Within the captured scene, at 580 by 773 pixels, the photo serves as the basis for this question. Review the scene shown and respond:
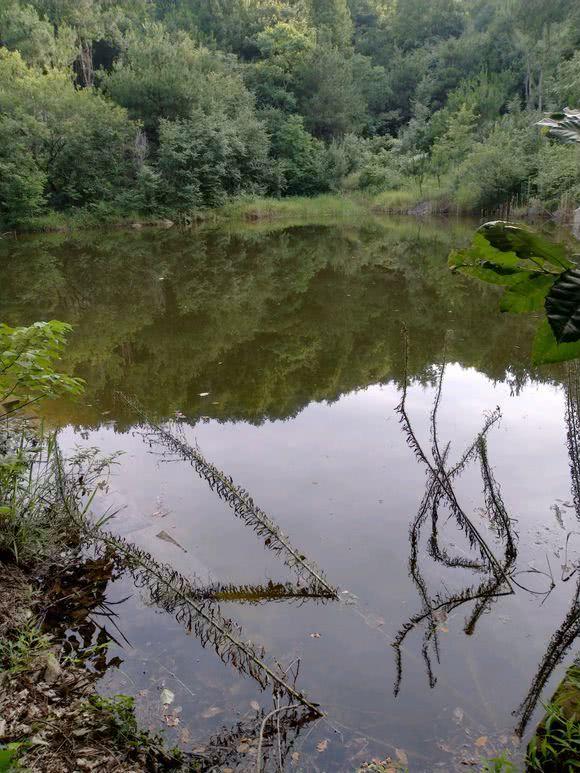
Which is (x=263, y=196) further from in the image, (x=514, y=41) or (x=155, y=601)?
(x=155, y=601)

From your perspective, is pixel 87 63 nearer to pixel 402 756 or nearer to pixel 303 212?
pixel 303 212

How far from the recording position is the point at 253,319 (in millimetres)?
10016

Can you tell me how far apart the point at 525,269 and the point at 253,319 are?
8790mm

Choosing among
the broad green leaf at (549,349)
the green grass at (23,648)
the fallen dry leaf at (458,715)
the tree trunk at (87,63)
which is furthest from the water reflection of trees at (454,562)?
the tree trunk at (87,63)

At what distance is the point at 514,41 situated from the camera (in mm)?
39594

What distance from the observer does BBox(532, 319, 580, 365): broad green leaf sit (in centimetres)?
131

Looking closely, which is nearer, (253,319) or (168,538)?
(168,538)

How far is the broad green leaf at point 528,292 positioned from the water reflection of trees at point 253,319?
15.5ft

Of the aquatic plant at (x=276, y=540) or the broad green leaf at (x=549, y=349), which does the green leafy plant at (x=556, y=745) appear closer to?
the aquatic plant at (x=276, y=540)

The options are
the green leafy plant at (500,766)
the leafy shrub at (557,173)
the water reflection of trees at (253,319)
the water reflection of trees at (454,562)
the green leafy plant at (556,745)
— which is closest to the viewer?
the green leafy plant at (500,766)

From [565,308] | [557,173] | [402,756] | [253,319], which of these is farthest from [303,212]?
[565,308]

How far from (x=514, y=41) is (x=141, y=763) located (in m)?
47.7

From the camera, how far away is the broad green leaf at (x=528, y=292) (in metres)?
1.33

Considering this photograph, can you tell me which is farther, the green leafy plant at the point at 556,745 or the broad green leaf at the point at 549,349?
the green leafy plant at the point at 556,745
